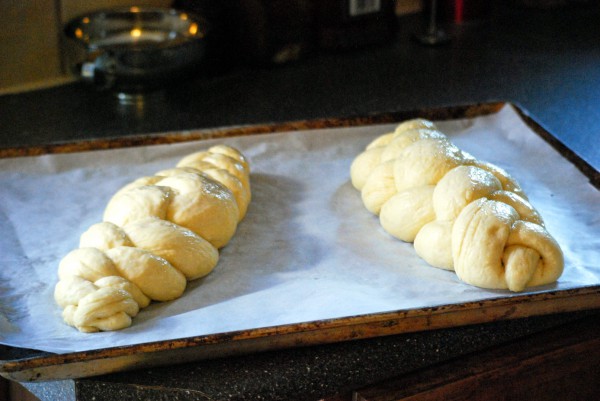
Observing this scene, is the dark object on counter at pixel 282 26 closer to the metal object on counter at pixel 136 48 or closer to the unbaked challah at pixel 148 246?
the metal object on counter at pixel 136 48

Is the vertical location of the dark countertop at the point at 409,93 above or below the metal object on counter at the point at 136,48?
below

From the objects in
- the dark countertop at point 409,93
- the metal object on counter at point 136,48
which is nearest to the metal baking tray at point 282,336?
the dark countertop at point 409,93

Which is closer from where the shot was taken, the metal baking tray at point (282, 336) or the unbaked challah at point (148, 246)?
the metal baking tray at point (282, 336)

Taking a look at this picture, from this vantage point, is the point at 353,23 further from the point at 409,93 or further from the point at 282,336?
Result: the point at 282,336

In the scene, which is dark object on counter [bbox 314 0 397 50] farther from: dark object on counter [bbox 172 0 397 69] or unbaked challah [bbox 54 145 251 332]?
unbaked challah [bbox 54 145 251 332]

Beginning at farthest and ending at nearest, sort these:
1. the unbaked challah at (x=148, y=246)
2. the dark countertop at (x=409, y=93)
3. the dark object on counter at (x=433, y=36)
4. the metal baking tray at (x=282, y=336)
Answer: the dark object on counter at (x=433, y=36) → the dark countertop at (x=409, y=93) → the unbaked challah at (x=148, y=246) → the metal baking tray at (x=282, y=336)

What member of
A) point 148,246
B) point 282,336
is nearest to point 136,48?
point 148,246

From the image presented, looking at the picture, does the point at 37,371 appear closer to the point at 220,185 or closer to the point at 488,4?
the point at 220,185
